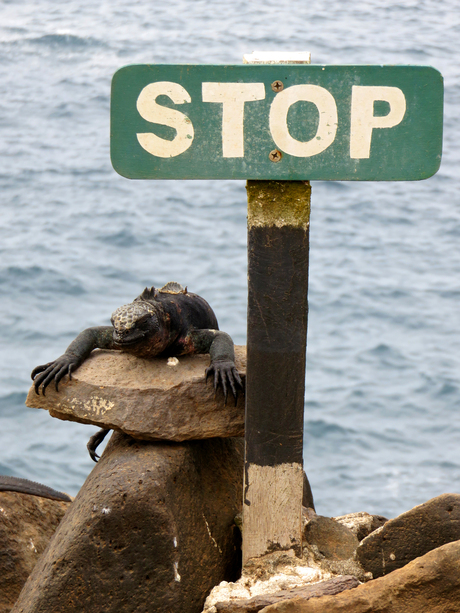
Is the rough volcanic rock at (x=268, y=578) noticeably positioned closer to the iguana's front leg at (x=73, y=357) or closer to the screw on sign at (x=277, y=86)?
the iguana's front leg at (x=73, y=357)

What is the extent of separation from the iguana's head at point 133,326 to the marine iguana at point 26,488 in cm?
125

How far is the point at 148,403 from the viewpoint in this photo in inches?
159

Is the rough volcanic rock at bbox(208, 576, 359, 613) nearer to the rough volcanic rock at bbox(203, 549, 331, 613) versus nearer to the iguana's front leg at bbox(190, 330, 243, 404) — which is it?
the rough volcanic rock at bbox(203, 549, 331, 613)

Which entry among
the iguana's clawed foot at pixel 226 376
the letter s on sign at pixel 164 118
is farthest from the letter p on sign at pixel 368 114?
the iguana's clawed foot at pixel 226 376

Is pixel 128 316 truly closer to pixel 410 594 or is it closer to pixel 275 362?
pixel 275 362

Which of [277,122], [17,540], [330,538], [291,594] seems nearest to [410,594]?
[291,594]

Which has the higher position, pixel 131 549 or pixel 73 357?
pixel 73 357

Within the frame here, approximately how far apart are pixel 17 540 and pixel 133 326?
4.79 ft

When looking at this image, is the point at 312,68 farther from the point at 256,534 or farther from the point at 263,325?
the point at 256,534

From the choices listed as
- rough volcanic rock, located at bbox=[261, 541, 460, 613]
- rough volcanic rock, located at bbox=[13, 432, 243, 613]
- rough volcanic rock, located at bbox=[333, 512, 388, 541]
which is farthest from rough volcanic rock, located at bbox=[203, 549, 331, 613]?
rough volcanic rock, located at bbox=[333, 512, 388, 541]

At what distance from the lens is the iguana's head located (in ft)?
13.3

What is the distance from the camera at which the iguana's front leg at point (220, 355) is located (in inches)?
160

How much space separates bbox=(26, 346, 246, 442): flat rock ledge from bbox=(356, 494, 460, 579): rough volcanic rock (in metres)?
0.82

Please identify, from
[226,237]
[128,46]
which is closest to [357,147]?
[226,237]
